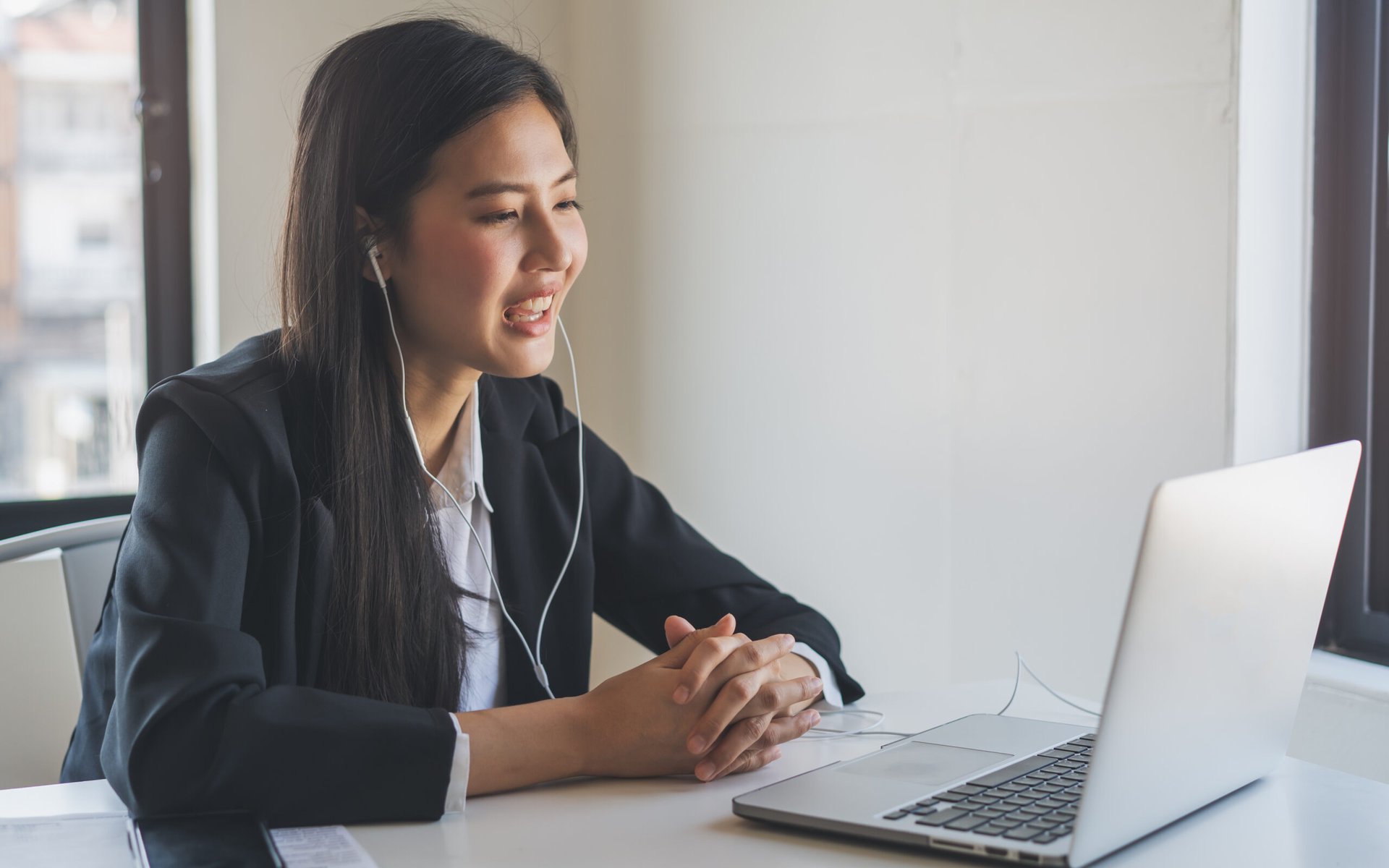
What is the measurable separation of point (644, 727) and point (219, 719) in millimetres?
339

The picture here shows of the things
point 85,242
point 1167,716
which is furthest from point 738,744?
point 85,242

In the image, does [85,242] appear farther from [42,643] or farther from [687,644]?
[687,644]

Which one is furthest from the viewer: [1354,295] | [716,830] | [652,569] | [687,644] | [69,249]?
[69,249]

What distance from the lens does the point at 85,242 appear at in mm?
2584

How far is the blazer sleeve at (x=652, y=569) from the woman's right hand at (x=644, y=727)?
0.38m

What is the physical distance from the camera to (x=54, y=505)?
2549 mm

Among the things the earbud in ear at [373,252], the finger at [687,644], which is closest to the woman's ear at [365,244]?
the earbud in ear at [373,252]

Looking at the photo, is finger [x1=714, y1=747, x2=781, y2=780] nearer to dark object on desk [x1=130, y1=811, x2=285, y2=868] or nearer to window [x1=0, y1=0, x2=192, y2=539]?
dark object on desk [x1=130, y1=811, x2=285, y2=868]

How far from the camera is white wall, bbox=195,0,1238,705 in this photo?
1.96m

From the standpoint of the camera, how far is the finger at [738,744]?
3.38ft

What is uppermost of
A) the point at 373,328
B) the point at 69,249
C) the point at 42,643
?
the point at 69,249

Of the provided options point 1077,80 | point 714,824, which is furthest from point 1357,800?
point 1077,80

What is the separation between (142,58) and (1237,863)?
2559 millimetres

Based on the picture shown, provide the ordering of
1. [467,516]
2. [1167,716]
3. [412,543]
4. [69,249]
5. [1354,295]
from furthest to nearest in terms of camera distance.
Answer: [69,249] → [1354,295] → [467,516] → [412,543] → [1167,716]
